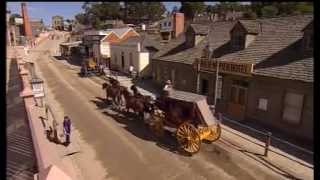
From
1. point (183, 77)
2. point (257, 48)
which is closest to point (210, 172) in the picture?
point (257, 48)

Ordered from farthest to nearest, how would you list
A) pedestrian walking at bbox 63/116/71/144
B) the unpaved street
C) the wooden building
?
1. the wooden building
2. pedestrian walking at bbox 63/116/71/144
3. the unpaved street

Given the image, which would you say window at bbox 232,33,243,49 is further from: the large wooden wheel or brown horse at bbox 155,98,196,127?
the large wooden wheel

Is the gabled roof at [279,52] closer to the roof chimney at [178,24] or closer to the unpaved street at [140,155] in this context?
the unpaved street at [140,155]

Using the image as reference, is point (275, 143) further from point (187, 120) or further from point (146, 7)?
point (146, 7)

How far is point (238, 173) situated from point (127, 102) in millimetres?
8677

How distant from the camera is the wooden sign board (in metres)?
16.3

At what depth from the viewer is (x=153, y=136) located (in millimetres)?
14492

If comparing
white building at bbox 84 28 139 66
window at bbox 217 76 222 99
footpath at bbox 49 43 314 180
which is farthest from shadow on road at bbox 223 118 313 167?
white building at bbox 84 28 139 66

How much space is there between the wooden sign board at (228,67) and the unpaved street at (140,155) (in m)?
4.84

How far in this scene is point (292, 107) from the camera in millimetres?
14297

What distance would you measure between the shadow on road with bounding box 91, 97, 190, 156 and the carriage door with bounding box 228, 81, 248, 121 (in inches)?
203

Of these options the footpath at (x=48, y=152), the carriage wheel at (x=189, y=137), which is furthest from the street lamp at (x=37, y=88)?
the carriage wheel at (x=189, y=137)

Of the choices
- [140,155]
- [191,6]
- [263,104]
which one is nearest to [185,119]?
[140,155]
